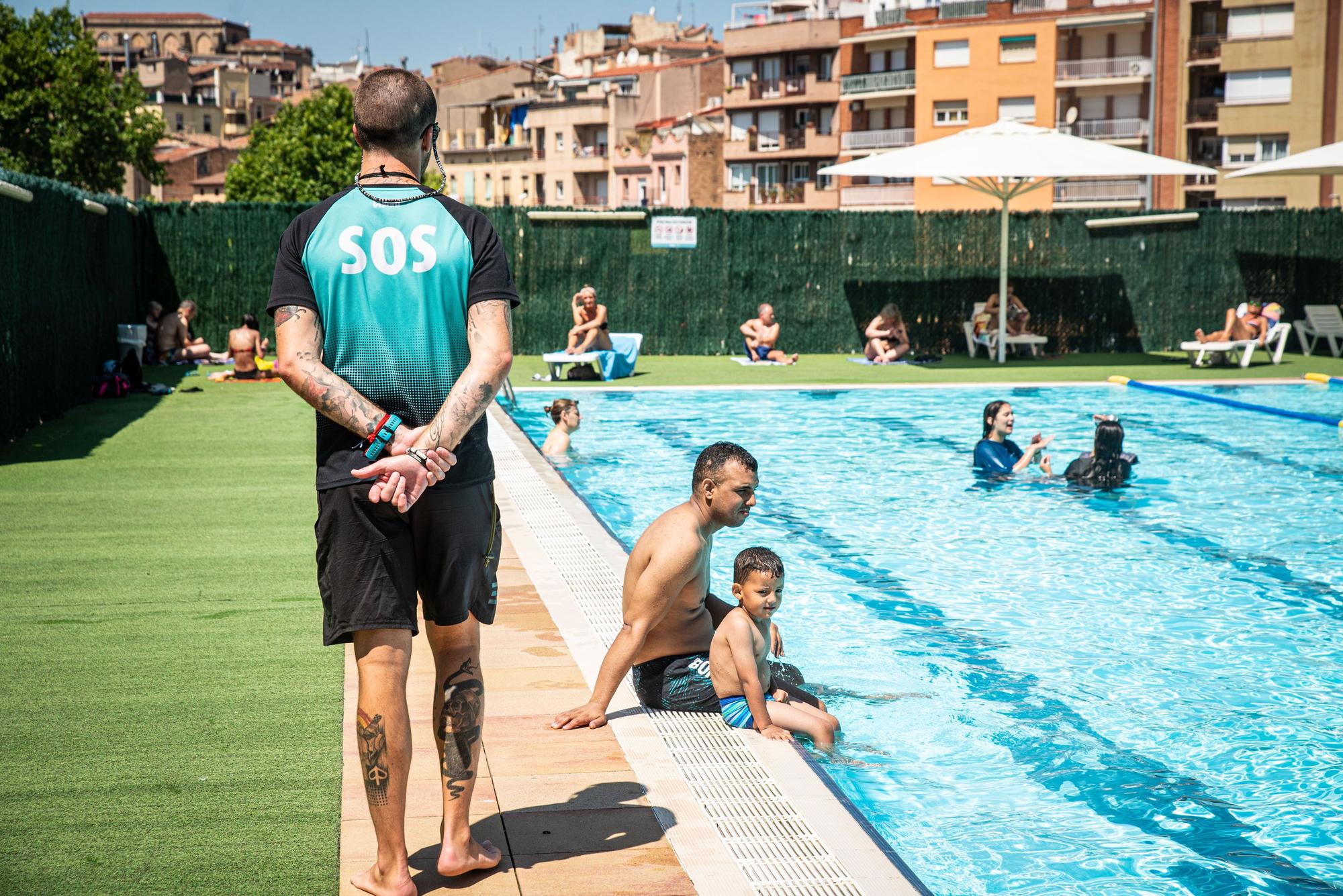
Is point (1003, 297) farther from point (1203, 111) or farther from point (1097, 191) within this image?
point (1203, 111)

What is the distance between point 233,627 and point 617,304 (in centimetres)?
1688

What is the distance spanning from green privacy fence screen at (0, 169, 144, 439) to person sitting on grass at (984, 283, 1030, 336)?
13.8 m

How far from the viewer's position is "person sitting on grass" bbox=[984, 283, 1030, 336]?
21.7m

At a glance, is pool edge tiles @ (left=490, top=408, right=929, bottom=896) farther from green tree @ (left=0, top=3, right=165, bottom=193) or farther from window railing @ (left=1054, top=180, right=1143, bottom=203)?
window railing @ (left=1054, top=180, right=1143, bottom=203)

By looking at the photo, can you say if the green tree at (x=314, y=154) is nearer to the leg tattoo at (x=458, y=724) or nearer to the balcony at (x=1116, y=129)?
the balcony at (x=1116, y=129)

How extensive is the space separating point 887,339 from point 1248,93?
158ft

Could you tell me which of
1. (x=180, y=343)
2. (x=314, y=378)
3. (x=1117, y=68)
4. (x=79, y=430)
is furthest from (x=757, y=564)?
(x=1117, y=68)

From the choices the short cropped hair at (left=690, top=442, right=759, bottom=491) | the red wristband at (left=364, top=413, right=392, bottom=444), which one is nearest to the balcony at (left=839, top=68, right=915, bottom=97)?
the short cropped hair at (left=690, top=442, right=759, bottom=491)

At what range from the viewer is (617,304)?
22203mm

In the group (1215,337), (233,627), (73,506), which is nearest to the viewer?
(233,627)

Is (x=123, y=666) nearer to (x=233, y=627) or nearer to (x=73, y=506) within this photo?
(x=233, y=627)

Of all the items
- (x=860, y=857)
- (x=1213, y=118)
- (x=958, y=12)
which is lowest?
(x=860, y=857)

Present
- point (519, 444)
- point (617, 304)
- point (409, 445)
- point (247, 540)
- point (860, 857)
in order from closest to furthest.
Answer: point (409, 445)
point (860, 857)
point (247, 540)
point (519, 444)
point (617, 304)

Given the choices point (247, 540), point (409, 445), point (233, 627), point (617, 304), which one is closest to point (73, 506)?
point (247, 540)
